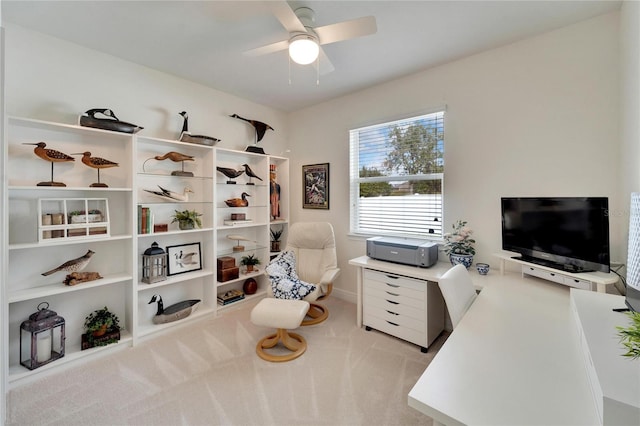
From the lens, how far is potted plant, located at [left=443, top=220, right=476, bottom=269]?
7.61 ft

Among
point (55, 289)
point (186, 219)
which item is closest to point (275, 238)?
point (186, 219)

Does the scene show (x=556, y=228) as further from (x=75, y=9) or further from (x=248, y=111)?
(x=75, y=9)

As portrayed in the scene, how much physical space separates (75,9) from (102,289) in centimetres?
226

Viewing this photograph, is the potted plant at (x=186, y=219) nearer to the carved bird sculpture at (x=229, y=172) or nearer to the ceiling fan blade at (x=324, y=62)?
the carved bird sculpture at (x=229, y=172)

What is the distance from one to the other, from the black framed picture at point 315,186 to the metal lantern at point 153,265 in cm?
192

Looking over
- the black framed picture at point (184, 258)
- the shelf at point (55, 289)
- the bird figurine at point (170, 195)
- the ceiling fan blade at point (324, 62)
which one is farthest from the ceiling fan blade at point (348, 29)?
the shelf at point (55, 289)

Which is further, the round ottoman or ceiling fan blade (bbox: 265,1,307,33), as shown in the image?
the round ottoman

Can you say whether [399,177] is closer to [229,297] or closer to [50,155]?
[229,297]

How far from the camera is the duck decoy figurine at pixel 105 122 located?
2188 mm

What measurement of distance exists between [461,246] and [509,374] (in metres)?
1.60

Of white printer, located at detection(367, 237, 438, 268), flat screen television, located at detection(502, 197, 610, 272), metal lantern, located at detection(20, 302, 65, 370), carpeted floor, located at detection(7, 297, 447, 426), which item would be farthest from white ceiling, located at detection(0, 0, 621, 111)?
carpeted floor, located at detection(7, 297, 447, 426)

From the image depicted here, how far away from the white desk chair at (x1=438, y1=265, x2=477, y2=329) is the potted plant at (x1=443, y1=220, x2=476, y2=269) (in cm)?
70

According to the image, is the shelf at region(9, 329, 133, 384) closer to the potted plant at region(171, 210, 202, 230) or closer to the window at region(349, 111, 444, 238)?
the potted plant at region(171, 210, 202, 230)

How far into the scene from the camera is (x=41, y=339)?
2002 mm
